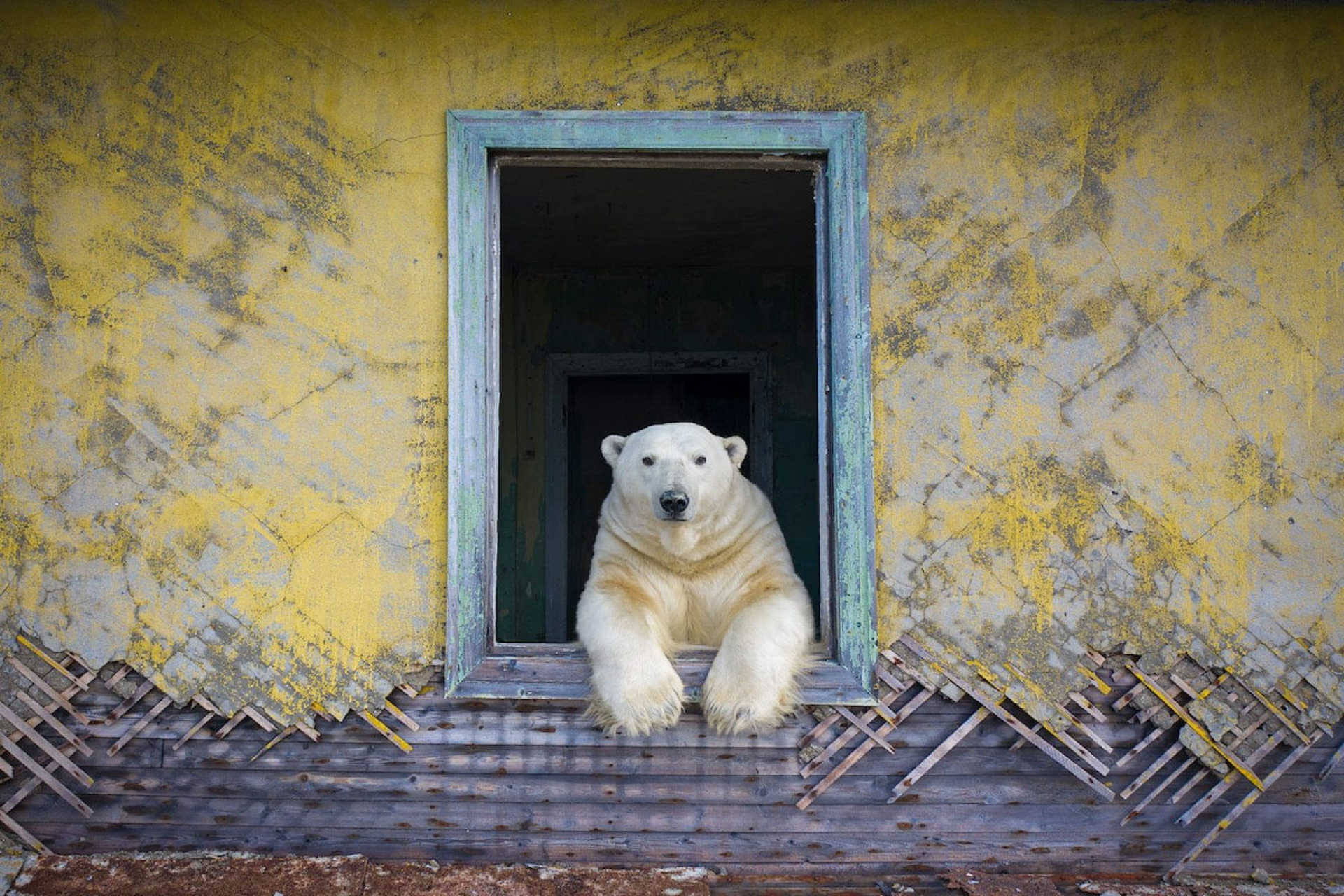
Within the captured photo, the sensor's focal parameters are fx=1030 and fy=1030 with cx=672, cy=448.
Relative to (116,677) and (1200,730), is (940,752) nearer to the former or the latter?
(1200,730)

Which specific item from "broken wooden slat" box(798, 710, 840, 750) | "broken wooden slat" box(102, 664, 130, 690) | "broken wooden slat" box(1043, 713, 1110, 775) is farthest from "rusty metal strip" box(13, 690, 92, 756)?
"broken wooden slat" box(1043, 713, 1110, 775)

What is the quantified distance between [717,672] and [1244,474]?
1667mm

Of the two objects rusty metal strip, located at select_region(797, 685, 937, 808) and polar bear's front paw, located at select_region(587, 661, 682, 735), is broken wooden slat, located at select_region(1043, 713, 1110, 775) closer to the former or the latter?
rusty metal strip, located at select_region(797, 685, 937, 808)

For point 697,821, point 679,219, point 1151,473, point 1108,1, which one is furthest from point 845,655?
point 679,219

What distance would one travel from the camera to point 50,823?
2980mm

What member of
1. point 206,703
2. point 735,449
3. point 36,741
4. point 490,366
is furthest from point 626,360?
point 36,741

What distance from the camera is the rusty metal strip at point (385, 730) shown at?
300 centimetres

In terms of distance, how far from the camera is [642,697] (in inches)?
110

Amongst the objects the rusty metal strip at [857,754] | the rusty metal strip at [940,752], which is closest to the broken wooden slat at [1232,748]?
the rusty metal strip at [940,752]

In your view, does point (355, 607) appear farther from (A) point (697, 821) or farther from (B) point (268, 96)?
(B) point (268, 96)

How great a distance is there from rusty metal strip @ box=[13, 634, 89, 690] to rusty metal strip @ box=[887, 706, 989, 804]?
7.84 ft

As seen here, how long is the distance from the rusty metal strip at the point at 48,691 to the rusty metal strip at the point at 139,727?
11 centimetres

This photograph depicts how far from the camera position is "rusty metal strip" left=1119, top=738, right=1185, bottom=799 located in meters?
2.97

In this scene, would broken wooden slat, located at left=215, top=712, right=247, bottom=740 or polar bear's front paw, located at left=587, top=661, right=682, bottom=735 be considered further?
broken wooden slat, located at left=215, top=712, right=247, bottom=740
